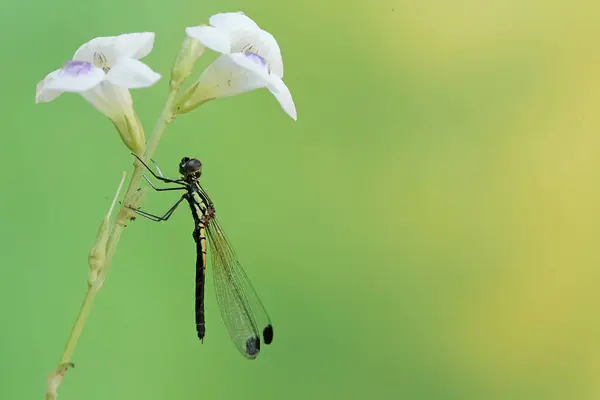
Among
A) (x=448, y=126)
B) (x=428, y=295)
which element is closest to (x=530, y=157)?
(x=448, y=126)

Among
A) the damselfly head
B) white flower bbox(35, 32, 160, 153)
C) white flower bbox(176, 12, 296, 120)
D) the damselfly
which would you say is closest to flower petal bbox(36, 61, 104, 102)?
white flower bbox(35, 32, 160, 153)

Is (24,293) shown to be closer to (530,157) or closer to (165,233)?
(165,233)

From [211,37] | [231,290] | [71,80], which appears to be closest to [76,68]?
[71,80]

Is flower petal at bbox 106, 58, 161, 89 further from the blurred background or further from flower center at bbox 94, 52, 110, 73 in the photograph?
the blurred background

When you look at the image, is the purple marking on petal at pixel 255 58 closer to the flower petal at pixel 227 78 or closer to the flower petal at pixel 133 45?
the flower petal at pixel 227 78

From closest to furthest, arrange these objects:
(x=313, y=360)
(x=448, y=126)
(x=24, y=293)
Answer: (x=24, y=293) → (x=313, y=360) → (x=448, y=126)

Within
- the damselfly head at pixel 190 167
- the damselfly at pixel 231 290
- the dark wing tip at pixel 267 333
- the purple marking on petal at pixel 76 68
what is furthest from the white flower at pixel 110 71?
the dark wing tip at pixel 267 333
